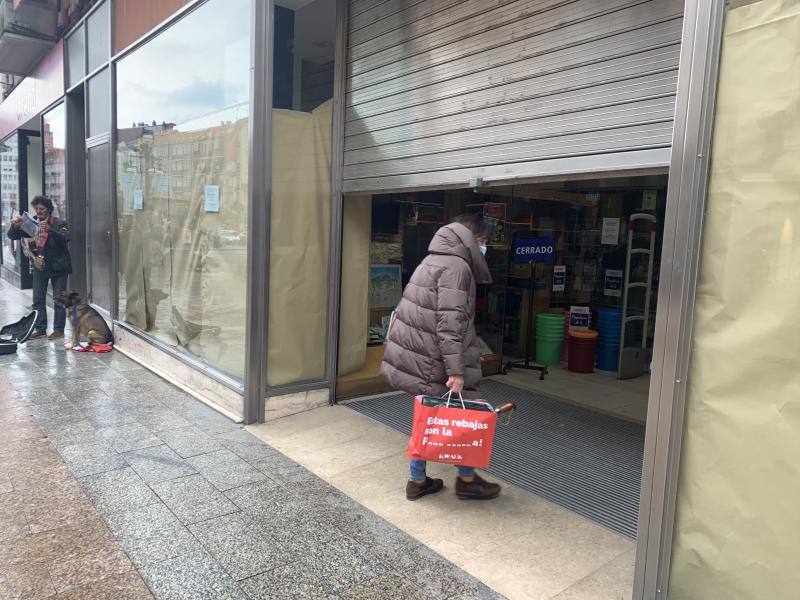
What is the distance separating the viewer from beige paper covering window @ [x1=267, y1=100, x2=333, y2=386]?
16.5 feet

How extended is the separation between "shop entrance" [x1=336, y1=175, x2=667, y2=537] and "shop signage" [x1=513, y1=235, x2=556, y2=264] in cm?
2

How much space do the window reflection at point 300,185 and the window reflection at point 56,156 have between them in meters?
6.63

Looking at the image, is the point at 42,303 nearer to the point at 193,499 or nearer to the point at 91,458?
the point at 91,458

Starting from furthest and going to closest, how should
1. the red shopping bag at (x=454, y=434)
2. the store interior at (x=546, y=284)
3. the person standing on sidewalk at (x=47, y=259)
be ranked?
1. the person standing on sidewalk at (x=47, y=259)
2. the store interior at (x=546, y=284)
3. the red shopping bag at (x=454, y=434)

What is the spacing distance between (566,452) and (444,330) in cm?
185

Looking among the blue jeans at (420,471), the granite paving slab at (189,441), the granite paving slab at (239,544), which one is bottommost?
the granite paving slab at (189,441)

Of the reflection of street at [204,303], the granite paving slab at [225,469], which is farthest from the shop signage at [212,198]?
the granite paving slab at [225,469]

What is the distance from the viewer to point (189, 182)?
6070 mm

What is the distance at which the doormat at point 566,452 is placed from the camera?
3759mm

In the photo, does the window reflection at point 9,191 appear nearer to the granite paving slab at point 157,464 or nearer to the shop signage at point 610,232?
the granite paving slab at point 157,464

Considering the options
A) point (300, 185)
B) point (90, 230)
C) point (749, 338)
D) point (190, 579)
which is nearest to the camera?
point (749, 338)

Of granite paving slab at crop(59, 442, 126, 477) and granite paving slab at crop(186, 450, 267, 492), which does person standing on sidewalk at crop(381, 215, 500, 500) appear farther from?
granite paving slab at crop(59, 442, 126, 477)

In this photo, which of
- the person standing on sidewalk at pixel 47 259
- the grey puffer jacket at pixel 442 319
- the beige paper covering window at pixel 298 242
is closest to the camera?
the grey puffer jacket at pixel 442 319

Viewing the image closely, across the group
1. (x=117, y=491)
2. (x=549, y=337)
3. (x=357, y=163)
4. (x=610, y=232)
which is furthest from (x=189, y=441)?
(x=610, y=232)
